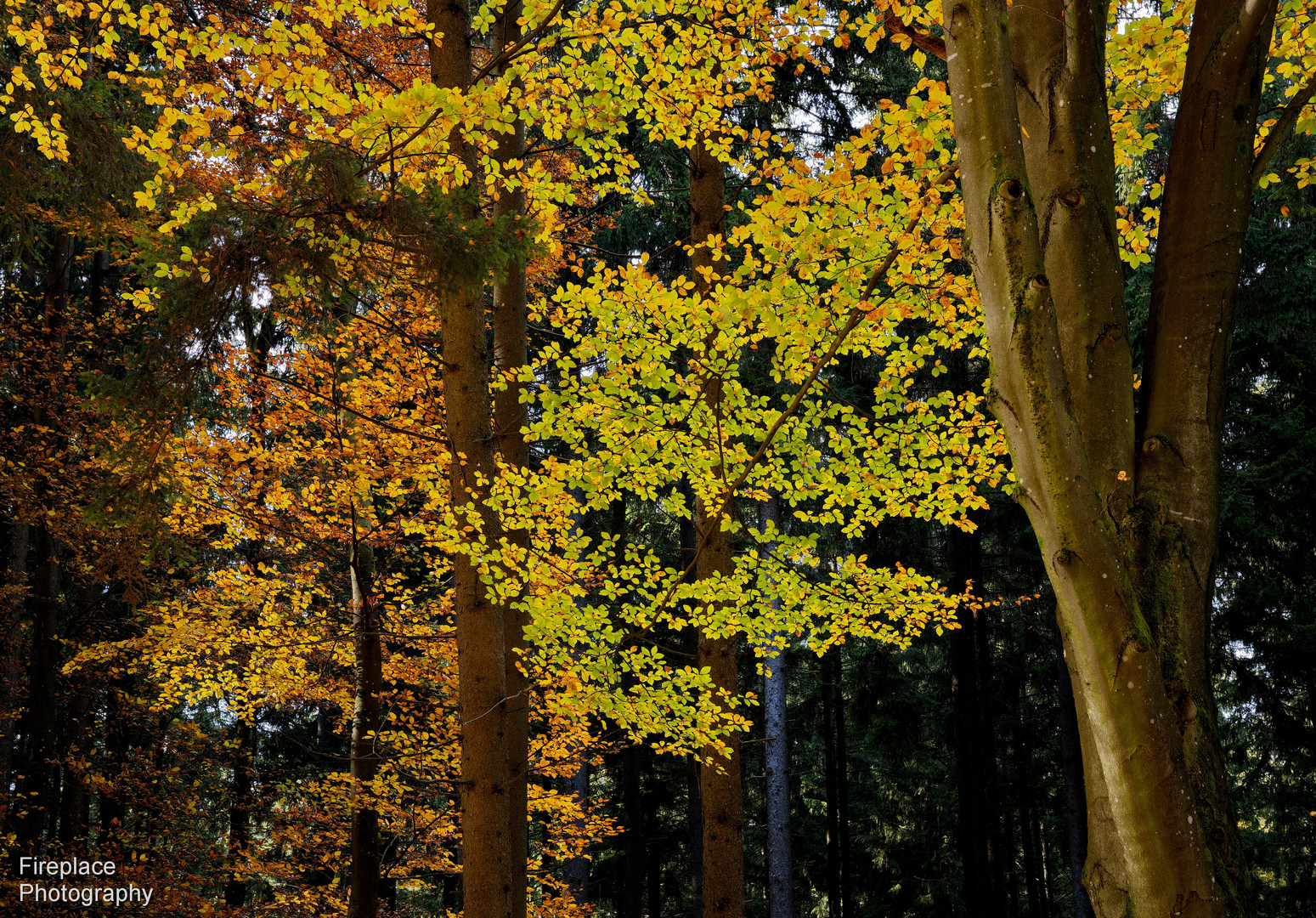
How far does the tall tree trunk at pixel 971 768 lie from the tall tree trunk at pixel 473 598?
29.9 ft

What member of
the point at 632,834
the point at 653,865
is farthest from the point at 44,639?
the point at 653,865

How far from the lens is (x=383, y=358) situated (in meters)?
9.45

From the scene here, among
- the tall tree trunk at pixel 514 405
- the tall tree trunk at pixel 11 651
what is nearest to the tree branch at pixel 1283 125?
the tall tree trunk at pixel 514 405

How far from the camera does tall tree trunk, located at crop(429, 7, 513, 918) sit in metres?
4.83

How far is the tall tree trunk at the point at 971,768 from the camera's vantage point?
12.7 m

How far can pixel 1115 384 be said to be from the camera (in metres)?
2.59

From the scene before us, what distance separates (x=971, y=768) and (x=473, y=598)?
10780mm

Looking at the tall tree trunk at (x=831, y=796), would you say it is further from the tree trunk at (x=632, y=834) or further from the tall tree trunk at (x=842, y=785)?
the tree trunk at (x=632, y=834)

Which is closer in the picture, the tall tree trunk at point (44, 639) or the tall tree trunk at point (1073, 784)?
the tall tree trunk at point (44, 639)

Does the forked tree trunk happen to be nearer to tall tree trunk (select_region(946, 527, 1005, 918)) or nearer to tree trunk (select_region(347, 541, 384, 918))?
tree trunk (select_region(347, 541, 384, 918))

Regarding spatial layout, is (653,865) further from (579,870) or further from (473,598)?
(473,598)

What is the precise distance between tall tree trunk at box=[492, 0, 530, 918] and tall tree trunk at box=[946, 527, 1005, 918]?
808 centimetres

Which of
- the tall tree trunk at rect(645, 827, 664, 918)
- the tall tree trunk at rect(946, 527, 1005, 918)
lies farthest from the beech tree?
the tall tree trunk at rect(645, 827, 664, 918)

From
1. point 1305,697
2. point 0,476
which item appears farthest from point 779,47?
point 1305,697
